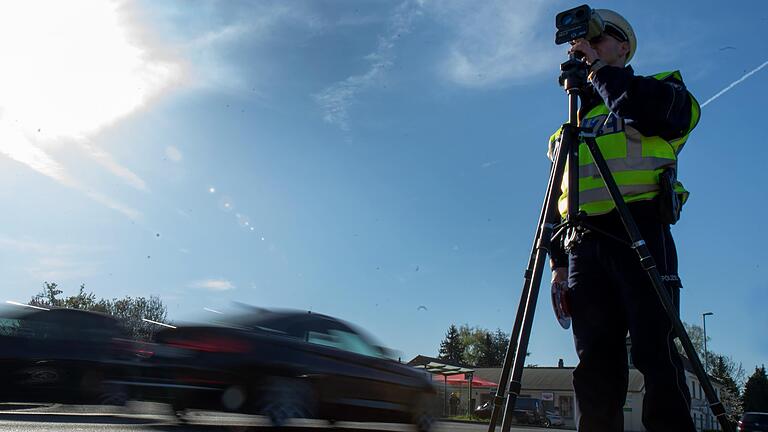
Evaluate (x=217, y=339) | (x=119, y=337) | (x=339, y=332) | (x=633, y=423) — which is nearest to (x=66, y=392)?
(x=119, y=337)

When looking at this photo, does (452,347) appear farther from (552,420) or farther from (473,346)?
(552,420)

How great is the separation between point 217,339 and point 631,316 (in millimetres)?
4664

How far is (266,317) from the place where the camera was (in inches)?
267

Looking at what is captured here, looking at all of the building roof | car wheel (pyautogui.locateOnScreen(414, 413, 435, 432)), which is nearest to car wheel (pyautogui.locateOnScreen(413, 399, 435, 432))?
car wheel (pyautogui.locateOnScreen(414, 413, 435, 432))

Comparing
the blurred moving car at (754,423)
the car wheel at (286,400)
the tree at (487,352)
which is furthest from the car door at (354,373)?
→ the tree at (487,352)

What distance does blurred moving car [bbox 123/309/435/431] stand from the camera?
20.0ft

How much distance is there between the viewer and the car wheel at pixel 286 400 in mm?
6090

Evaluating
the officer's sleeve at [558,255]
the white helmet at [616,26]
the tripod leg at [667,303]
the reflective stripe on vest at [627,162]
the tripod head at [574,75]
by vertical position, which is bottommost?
the tripod leg at [667,303]

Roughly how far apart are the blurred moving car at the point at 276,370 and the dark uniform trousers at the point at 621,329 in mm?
3976

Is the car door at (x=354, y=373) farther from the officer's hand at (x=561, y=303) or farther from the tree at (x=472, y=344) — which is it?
the tree at (x=472, y=344)

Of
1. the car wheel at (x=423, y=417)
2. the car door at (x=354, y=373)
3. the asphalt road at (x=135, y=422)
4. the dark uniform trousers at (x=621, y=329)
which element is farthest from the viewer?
the car wheel at (x=423, y=417)

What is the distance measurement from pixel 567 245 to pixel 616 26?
984 mm

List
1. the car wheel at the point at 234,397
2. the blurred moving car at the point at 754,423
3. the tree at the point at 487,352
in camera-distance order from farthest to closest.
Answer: the tree at the point at 487,352
the blurred moving car at the point at 754,423
the car wheel at the point at 234,397

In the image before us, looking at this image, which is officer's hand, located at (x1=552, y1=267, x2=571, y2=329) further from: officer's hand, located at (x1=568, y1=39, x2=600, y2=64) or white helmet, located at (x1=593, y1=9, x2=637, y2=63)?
white helmet, located at (x1=593, y1=9, x2=637, y2=63)
